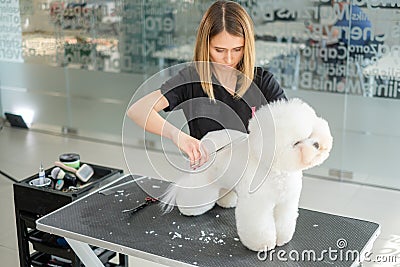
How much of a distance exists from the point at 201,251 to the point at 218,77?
0.57 metres

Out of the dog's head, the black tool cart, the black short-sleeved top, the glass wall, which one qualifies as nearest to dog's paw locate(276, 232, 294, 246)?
the dog's head

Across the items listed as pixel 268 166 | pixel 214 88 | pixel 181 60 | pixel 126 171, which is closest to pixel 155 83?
pixel 214 88

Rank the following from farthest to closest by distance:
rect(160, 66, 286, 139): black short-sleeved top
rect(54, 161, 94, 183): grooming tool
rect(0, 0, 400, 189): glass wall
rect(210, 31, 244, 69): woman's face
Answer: rect(0, 0, 400, 189): glass wall
rect(54, 161, 94, 183): grooming tool
rect(160, 66, 286, 139): black short-sleeved top
rect(210, 31, 244, 69): woman's face

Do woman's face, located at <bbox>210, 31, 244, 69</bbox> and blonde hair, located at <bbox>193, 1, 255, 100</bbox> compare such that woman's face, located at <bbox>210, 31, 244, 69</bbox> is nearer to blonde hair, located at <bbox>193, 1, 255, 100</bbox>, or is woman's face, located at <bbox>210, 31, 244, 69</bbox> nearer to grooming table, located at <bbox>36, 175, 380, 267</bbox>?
blonde hair, located at <bbox>193, 1, 255, 100</bbox>

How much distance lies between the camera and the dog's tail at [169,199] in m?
1.91

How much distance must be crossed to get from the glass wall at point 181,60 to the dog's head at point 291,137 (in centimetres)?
136

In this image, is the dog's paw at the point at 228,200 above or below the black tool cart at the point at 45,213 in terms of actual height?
above

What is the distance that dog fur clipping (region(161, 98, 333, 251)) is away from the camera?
154cm

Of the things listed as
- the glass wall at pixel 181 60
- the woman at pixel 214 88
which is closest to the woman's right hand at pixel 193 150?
the woman at pixel 214 88

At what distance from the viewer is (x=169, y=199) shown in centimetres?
195

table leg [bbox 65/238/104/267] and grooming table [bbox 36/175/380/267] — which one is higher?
grooming table [bbox 36/175/380/267]

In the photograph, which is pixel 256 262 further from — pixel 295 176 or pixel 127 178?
pixel 127 178

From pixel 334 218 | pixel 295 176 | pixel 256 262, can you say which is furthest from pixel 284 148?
pixel 334 218

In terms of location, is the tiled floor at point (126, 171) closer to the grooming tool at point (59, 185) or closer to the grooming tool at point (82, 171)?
the grooming tool at point (82, 171)
